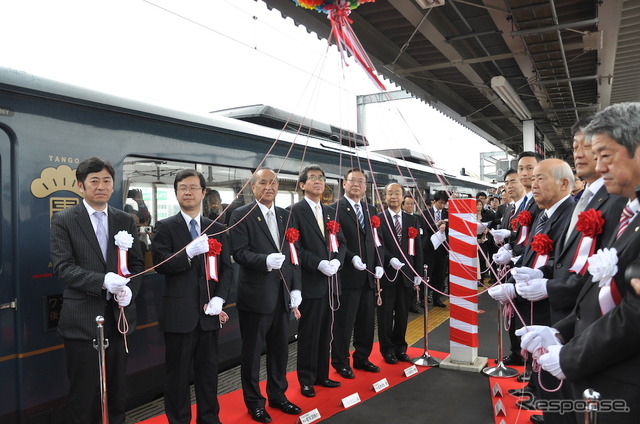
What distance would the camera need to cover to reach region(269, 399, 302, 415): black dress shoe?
144 inches

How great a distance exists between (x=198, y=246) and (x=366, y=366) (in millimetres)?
2354

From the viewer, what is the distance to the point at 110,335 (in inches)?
118

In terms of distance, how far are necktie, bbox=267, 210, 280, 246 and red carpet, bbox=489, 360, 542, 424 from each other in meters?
2.21

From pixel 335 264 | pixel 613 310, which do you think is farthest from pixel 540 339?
pixel 335 264

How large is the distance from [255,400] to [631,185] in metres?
2.87

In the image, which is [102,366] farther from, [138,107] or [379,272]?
[379,272]

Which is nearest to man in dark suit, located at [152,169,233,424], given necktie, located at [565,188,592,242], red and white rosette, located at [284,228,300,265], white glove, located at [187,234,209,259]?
white glove, located at [187,234,209,259]

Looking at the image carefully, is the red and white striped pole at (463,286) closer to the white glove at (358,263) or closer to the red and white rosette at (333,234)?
the white glove at (358,263)

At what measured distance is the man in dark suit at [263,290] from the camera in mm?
3557

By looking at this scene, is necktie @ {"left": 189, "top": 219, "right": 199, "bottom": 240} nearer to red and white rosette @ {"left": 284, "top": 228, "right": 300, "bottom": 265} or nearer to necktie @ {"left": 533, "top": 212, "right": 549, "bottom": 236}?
red and white rosette @ {"left": 284, "top": 228, "right": 300, "bottom": 265}

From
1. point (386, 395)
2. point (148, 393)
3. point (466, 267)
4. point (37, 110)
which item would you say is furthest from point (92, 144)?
point (466, 267)

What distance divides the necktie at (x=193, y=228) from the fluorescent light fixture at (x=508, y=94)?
639 cm

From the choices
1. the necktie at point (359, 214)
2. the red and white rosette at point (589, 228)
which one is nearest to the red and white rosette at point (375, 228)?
the necktie at point (359, 214)

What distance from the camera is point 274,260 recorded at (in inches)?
138
